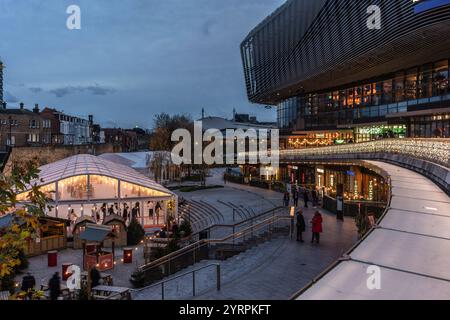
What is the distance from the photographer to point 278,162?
47.4 m

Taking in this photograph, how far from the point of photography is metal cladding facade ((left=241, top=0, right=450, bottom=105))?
106 ft

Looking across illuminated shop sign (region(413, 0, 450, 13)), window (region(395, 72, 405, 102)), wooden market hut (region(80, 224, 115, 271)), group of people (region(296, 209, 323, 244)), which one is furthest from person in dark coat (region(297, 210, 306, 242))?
window (region(395, 72, 405, 102))

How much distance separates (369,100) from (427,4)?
25.5 meters

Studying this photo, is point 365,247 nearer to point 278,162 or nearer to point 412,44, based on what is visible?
point 412,44

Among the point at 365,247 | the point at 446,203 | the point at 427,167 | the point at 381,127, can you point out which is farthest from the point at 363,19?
the point at 365,247

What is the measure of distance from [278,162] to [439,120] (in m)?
16.1

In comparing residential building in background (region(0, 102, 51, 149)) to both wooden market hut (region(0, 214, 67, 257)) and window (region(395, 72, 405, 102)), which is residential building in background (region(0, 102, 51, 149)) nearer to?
wooden market hut (region(0, 214, 67, 257))

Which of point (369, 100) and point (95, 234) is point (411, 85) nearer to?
point (369, 100)

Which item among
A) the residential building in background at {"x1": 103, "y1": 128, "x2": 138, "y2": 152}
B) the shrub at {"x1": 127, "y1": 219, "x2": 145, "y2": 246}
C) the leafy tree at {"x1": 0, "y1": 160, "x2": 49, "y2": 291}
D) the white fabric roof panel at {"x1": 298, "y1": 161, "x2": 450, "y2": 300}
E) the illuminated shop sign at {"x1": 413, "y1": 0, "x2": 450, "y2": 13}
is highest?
the illuminated shop sign at {"x1": 413, "y1": 0, "x2": 450, "y2": 13}

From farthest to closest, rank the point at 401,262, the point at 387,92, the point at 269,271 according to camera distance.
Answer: the point at 387,92 < the point at 269,271 < the point at 401,262

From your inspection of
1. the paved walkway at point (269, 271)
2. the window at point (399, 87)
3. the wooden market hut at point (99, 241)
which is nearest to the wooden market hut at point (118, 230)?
the wooden market hut at point (99, 241)

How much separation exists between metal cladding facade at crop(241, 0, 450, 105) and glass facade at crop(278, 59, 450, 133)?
3.93 feet

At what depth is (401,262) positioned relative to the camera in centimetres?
Result: 498

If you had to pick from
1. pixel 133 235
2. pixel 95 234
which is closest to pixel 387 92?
pixel 133 235
